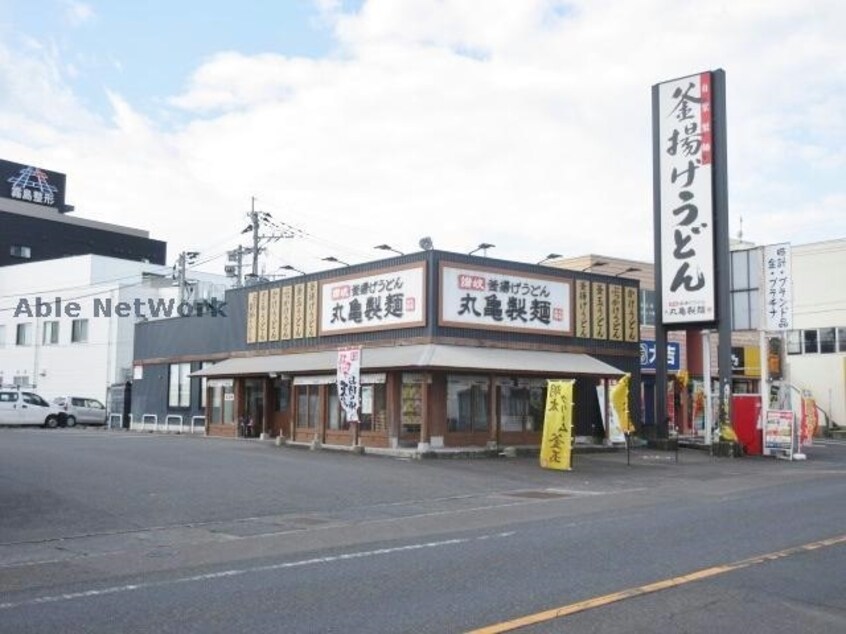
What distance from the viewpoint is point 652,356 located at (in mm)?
37000

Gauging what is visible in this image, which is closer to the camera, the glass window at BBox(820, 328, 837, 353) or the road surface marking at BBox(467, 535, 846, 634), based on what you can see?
the road surface marking at BBox(467, 535, 846, 634)

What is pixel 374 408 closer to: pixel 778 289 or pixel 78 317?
pixel 778 289

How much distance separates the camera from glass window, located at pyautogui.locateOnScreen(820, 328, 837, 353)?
49188 millimetres

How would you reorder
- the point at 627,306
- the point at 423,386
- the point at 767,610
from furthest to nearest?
the point at 627,306
the point at 423,386
the point at 767,610

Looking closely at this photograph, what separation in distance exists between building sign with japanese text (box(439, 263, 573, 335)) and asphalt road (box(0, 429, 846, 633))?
6.50m

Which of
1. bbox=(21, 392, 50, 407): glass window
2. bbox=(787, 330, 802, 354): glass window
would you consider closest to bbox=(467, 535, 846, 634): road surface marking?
bbox=(21, 392, 50, 407): glass window

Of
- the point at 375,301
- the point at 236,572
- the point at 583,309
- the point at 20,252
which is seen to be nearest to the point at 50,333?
the point at 20,252

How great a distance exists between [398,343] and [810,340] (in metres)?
33.8

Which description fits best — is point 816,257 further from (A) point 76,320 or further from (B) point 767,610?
(B) point 767,610

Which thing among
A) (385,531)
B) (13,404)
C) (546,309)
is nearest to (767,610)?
(385,531)

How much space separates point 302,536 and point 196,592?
3592 millimetres

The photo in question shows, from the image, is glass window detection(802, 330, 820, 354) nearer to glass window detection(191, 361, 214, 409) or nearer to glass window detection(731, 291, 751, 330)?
glass window detection(731, 291, 751, 330)

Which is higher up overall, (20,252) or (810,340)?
(20,252)

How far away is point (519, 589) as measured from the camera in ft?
25.8
